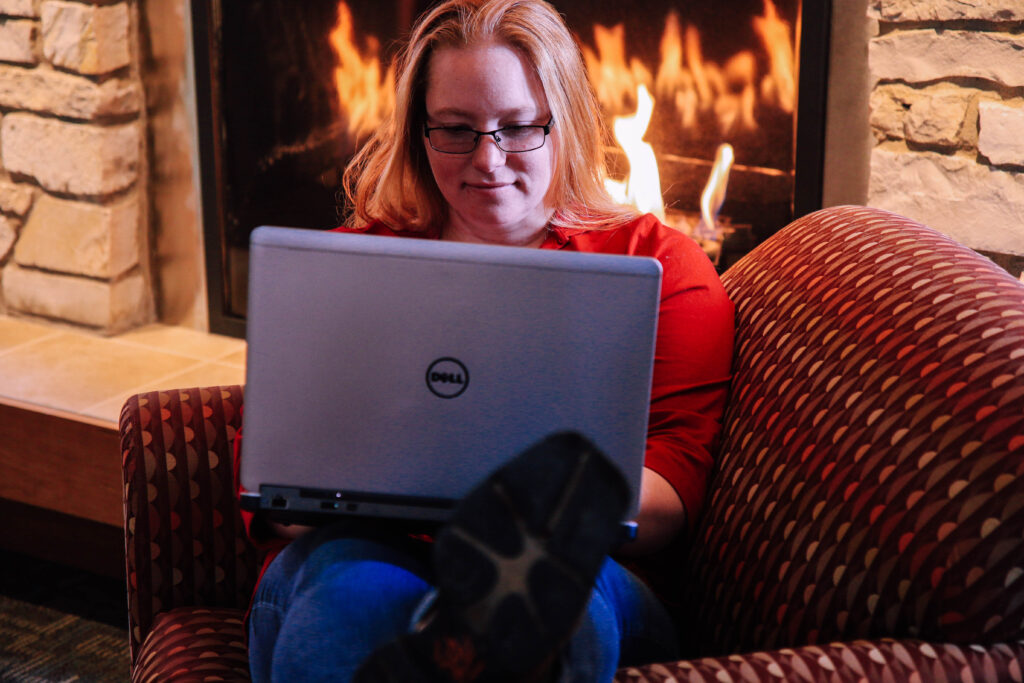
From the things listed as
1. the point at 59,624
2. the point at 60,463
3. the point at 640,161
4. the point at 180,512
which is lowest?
the point at 59,624

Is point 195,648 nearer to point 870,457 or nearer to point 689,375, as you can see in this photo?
point 689,375

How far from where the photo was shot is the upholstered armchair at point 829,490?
2.66 ft

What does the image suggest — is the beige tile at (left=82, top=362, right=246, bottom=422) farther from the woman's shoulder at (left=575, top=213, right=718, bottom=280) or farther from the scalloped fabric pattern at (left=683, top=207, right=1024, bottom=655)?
the scalloped fabric pattern at (left=683, top=207, right=1024, bottom=655)

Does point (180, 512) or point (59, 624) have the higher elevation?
point (180, 512)

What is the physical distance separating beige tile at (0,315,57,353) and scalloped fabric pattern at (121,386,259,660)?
1411 mm

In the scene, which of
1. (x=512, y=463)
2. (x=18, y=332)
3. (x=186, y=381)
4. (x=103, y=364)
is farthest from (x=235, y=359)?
(x=512, y=463)

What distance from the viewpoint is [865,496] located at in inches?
35.3

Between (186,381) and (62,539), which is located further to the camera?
(186,381)

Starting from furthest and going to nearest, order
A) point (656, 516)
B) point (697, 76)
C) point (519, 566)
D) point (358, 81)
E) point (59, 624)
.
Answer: point (358, 81)
point (697, 76)
point (59, 624)
point (656, 516)
point (519, 566)

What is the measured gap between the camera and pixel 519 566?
2.25 ft

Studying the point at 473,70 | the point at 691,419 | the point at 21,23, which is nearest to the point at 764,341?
the point at 691,419

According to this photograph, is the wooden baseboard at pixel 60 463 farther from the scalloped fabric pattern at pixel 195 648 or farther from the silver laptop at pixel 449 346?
the silver laptop at pixel 449 346

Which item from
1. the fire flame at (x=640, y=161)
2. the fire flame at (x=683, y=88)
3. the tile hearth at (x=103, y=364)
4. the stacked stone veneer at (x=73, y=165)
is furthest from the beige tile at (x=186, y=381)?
the fire flame at (x=640, y=161)

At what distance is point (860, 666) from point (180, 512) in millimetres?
748
